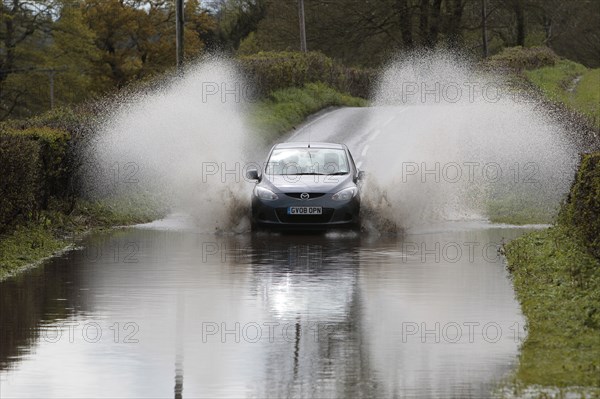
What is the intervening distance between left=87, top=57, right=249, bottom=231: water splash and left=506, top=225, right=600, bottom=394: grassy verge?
7.22 m

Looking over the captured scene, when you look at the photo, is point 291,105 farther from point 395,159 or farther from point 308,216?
point 308,216

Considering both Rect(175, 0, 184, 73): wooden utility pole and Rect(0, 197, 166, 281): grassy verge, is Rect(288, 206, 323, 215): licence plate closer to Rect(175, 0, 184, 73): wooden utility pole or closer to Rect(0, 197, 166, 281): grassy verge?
Rect(0, 197, 166, 281): grassy verge

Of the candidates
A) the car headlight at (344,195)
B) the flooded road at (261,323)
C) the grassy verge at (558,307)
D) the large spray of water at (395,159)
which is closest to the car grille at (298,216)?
the car headlight at (344,195)

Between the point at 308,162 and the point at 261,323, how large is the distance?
12.1 meters

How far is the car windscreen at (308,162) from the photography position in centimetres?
2430

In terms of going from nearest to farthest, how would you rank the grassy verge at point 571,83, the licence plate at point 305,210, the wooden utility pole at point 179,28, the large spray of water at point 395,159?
the licence plate at point 305,210, the large spray of water at point 395,159, the wooden utility pole at point 179,28, the grassy verge at point 571,83

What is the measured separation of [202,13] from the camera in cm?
10412

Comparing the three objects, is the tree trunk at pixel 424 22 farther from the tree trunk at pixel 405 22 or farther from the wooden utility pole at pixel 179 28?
the wooden utility pole at pixel 179 28

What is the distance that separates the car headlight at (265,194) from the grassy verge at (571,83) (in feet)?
81.6

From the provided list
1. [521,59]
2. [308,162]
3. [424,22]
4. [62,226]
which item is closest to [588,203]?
[308,162]

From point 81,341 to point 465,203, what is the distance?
16723mm

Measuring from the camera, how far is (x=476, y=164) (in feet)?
102

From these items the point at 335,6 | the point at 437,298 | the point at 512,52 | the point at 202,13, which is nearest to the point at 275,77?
the point at 512,52

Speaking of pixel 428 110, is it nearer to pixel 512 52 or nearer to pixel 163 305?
pixel 512 52
